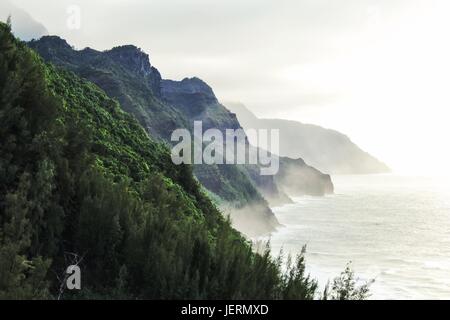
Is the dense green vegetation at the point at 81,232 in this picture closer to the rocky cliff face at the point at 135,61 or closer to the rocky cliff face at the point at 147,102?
the rocky cliff face at the point at 147,102

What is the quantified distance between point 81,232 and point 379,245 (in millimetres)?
70037

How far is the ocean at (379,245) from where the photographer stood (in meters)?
50.1

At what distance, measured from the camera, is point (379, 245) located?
74.2m

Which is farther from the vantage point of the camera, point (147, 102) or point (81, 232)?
point (147, 102)

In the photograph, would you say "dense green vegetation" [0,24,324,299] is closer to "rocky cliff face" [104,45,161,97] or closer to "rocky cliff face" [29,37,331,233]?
"rocky cliff face" [29,37,331,233]

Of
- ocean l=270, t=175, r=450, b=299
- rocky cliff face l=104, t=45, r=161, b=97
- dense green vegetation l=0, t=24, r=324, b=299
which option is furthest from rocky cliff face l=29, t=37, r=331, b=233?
dense green vegetation l=0, t=24, r=324, b=299

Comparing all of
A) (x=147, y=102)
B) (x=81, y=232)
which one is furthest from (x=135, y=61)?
(x=81, y=232)

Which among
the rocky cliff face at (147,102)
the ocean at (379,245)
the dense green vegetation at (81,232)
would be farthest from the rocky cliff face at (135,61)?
the dense green vegetation at (81,232)

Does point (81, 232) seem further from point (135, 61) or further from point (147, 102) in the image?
point (135, 61)

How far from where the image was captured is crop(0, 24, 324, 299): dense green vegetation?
965 centimetres
